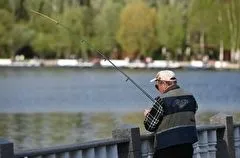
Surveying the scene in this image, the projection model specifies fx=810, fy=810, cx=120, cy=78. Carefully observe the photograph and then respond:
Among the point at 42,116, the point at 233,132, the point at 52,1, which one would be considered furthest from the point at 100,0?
the point at 233,132

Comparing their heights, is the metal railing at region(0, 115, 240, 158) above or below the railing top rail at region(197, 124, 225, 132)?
below

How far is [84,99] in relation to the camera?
5962 cm

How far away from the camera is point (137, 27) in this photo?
405 ft

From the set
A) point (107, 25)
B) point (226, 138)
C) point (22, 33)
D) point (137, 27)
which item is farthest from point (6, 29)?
point (226, 138)

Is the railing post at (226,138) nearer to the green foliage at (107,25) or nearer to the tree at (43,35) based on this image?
the green foliage at (107,25)

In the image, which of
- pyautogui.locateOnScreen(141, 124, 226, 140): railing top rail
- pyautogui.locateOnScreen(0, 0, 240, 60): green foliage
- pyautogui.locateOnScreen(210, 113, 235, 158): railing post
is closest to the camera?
pyautogui.locateOnScreen(141, 124, 226, 140): railing top rail

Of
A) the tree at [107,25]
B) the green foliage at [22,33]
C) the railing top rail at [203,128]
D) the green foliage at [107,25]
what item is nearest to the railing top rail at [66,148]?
the railing top rail at [203,128]

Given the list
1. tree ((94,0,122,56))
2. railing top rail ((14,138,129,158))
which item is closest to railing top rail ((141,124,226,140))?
railing top rail ((14,138,129,158))

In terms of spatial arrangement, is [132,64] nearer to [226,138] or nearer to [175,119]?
[226,138]

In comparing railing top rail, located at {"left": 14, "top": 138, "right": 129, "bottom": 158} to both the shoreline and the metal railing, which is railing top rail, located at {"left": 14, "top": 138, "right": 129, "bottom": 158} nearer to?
the metal railing

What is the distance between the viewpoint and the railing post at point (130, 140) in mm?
10016

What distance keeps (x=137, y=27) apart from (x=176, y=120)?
375 feet

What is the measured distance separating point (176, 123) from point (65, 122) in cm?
3076

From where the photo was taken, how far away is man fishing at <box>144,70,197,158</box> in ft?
31.2
